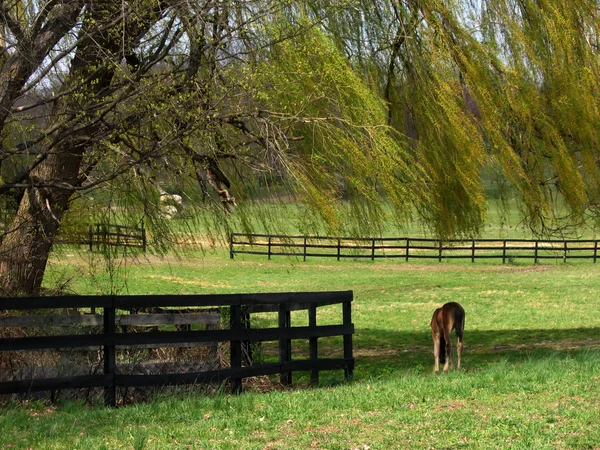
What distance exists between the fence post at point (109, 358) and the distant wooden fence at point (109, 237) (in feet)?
6.87

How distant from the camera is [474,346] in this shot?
1432 cm

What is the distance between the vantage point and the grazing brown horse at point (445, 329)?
35.3ft

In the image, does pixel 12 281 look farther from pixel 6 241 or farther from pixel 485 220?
pixel 485 220

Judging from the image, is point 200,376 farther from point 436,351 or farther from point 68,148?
point 436,351

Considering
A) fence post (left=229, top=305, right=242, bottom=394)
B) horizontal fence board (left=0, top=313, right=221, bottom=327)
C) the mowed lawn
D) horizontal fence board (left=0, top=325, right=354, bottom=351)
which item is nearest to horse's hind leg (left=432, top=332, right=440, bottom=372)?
the mowed lawn

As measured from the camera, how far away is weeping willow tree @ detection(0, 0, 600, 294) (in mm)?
8758

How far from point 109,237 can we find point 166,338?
283 cm

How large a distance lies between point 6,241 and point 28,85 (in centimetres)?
229

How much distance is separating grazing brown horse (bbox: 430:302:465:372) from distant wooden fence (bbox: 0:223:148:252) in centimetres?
408

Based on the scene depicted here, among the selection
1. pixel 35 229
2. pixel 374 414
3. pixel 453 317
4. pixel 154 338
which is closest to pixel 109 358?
pixel 154 338

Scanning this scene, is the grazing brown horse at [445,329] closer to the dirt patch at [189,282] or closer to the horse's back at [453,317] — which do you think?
the horse's back at [453,317]

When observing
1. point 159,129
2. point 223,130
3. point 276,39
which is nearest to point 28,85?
point 159,129

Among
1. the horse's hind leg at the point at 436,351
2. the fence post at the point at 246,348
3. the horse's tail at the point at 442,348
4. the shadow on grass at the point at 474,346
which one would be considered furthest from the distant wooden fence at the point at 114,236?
the horse's tail at the point at 442,348

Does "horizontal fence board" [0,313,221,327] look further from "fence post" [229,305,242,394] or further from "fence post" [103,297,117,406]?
"fence post" [229,305,242,394]
